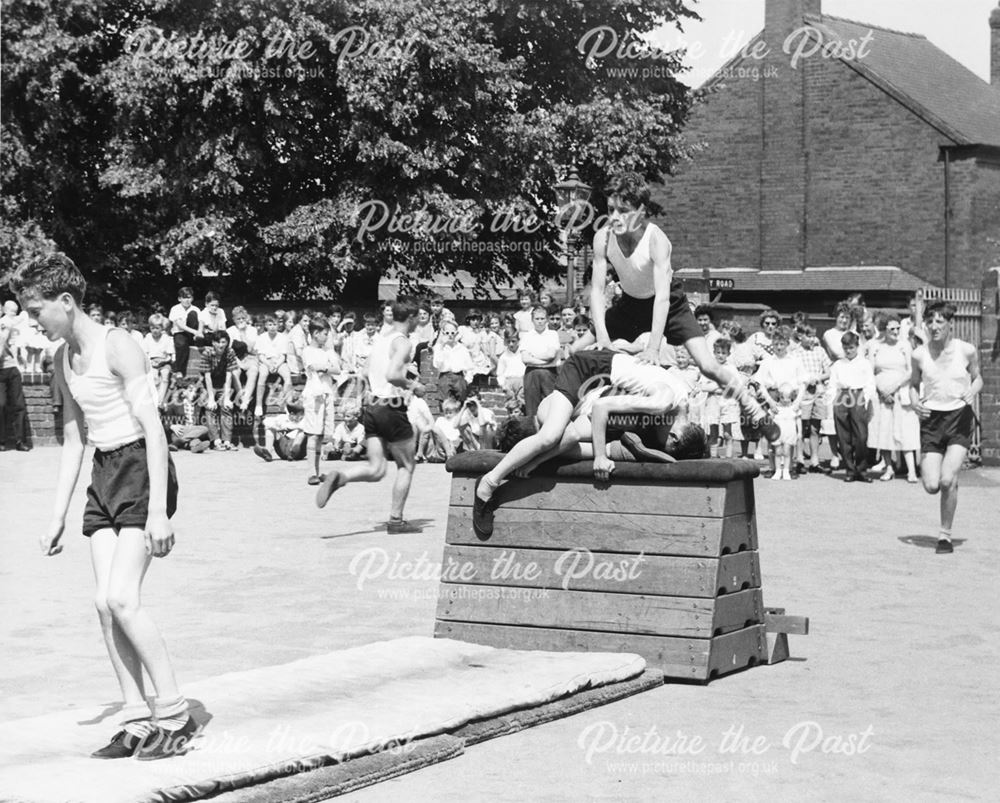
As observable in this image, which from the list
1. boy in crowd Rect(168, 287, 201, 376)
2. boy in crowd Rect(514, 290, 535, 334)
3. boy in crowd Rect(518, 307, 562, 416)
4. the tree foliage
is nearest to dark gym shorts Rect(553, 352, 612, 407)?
boy in crowd Rect(518, 307, 562, 416)

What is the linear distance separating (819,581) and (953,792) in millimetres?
5432

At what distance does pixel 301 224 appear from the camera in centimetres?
3391

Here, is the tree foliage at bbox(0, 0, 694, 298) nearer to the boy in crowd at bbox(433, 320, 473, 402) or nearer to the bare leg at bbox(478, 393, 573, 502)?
the boy in crowd at bbox(433, 320, 473, 402)

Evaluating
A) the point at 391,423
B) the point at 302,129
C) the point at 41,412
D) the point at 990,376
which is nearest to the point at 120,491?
the point at 391,423

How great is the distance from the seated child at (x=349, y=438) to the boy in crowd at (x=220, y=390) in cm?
226

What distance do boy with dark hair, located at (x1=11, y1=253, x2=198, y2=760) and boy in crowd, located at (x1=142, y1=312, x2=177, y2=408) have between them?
1774 centimetres

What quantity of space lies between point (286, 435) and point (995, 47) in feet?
121

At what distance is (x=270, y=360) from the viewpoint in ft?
80.5

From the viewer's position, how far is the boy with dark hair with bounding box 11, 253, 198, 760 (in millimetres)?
5891

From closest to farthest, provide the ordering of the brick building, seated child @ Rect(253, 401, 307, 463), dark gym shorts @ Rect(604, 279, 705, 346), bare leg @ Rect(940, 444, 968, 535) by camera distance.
→ dark gym shorts @ Rect(604, 279, 705, 346) < bare leg @ Rect(940, 444, 968, 535) < seated child @ Rect(253, 401, 307, 463) < the brick building

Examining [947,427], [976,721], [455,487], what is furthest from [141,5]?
[976,721]

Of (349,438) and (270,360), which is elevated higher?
(270,360)

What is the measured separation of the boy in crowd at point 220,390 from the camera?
23.8 meters

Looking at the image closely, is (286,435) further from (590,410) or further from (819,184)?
(819,184)
